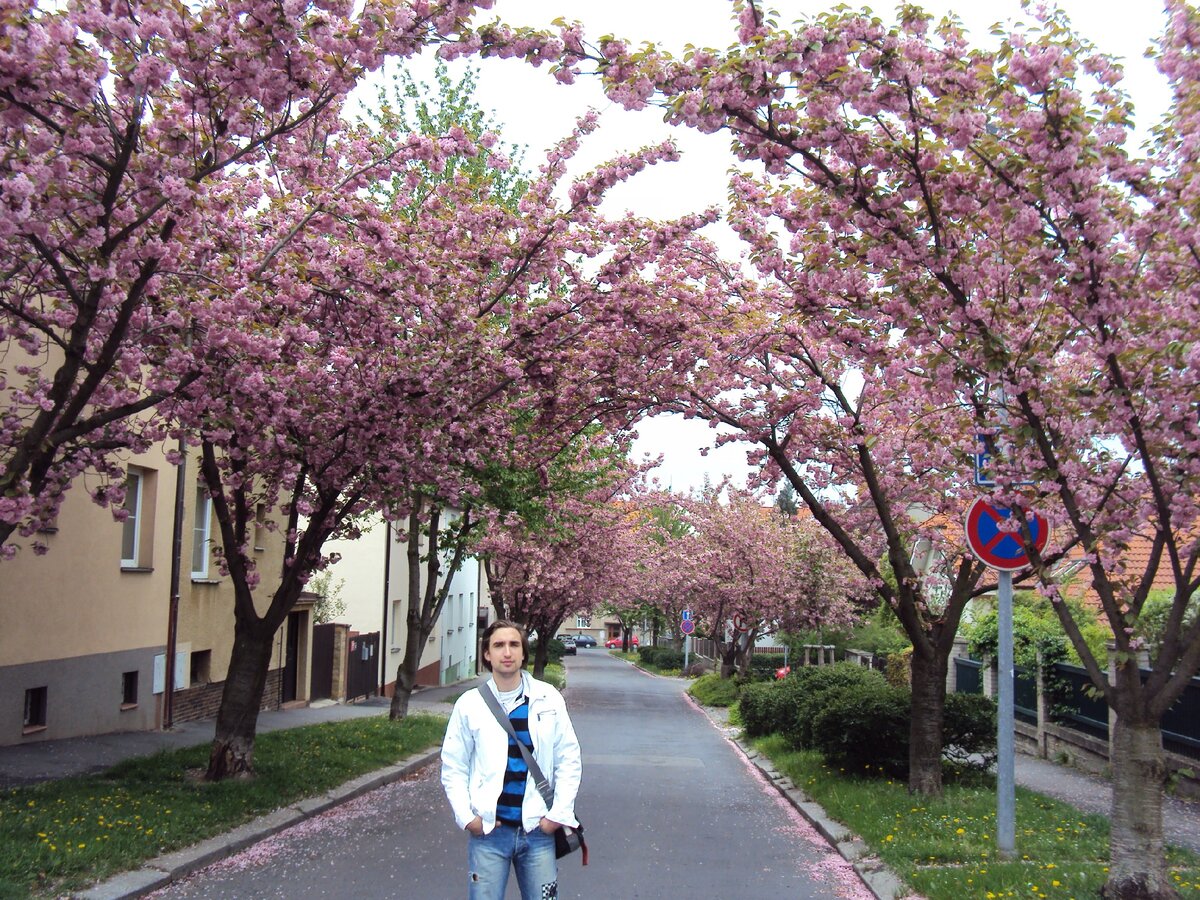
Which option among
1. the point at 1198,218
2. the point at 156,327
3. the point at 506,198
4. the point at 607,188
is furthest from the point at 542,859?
the point at 506,198

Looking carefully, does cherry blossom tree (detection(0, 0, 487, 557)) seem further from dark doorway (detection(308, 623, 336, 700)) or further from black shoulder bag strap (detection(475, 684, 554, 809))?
dark doorway (detection(308, 623, 336, 700))

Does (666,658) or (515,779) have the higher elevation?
(515,779)

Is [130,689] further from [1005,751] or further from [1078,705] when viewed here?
[1078,705]

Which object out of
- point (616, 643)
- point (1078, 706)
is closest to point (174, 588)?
point (1078, 706)

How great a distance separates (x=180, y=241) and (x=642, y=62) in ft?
10.6

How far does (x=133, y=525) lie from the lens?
51.1 ft

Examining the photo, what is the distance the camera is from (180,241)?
701 cm

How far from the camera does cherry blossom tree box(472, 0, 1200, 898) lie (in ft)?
18.6

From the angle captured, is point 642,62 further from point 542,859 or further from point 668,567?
point 668,567

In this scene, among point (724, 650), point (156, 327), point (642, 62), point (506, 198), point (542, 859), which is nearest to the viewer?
point (542, 859)

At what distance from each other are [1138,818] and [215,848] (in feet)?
20.5

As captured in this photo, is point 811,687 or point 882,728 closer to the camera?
point 882,728

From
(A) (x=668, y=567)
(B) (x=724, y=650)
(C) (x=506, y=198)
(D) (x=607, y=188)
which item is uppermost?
(C) (x=506, y=198)

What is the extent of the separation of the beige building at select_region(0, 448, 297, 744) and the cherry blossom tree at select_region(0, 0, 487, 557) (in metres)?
4.95
